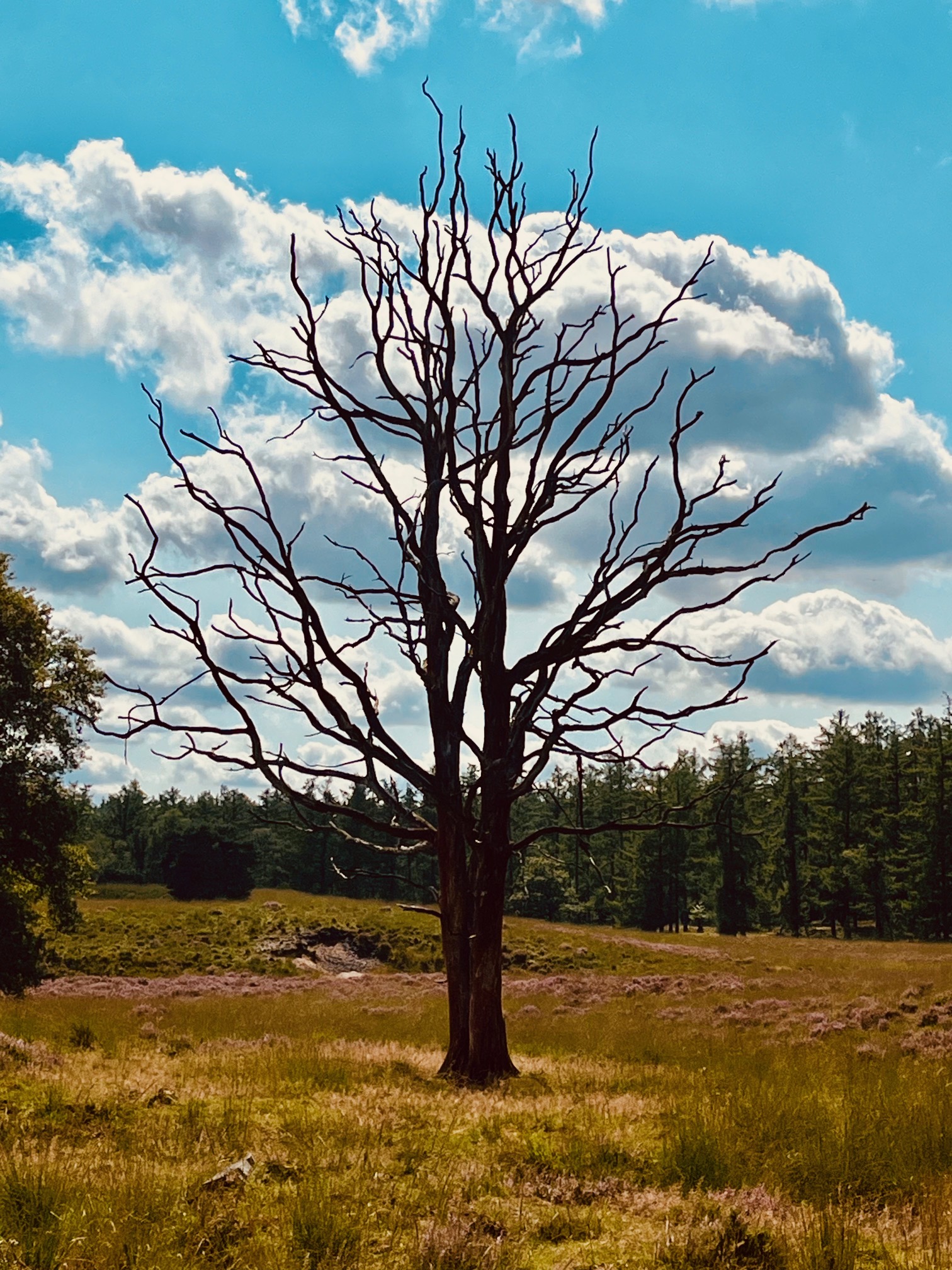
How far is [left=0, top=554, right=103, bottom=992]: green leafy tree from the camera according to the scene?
75.5 feet

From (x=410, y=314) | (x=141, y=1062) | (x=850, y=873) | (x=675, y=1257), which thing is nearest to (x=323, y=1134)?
(x=675, y=1257)

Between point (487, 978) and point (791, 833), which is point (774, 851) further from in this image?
point (487, 978)

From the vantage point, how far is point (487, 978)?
35.0 feet

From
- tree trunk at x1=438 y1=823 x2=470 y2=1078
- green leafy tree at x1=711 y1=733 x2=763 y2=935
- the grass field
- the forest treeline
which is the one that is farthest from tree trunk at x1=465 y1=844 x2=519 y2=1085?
green leafy tree at x1=711 y1=733 x2=763 y2=935

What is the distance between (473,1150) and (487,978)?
12.7 ft

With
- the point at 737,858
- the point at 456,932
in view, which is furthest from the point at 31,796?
the point at 737,858

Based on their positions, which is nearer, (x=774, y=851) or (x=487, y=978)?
(x=487, y=978)

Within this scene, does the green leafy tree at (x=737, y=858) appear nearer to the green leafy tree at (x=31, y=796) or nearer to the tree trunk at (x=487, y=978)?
the green leafy tree at (x=31, y=796)

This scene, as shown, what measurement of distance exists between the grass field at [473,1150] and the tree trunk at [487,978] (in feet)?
1.38

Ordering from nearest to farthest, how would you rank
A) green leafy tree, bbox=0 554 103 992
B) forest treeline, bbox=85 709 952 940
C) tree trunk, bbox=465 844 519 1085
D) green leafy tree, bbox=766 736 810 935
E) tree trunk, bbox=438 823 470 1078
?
tree trunk, bbox=465 844 519 1085 → tree trunk, bbox=438 823 470 1078 → green leafy tree, bbox=0 554 103 992 → forest treeline, bbox=85 709 952 940 → green leafy tree, bbox=766 736 810 935

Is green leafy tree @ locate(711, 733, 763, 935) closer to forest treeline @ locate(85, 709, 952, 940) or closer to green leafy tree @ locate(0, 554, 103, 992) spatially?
forest treeline @ locate(85, 709, 952, 940)

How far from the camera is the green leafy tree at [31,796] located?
23.0 m

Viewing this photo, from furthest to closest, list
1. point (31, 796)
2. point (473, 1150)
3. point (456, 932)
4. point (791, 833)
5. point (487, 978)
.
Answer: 1. point (791, 833)
2. point (31, 796)
3. point (456, 932)
4. point (487, 978)
5. point (473, 1150)

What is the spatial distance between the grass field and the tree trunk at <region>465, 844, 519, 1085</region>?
0.42 metres
